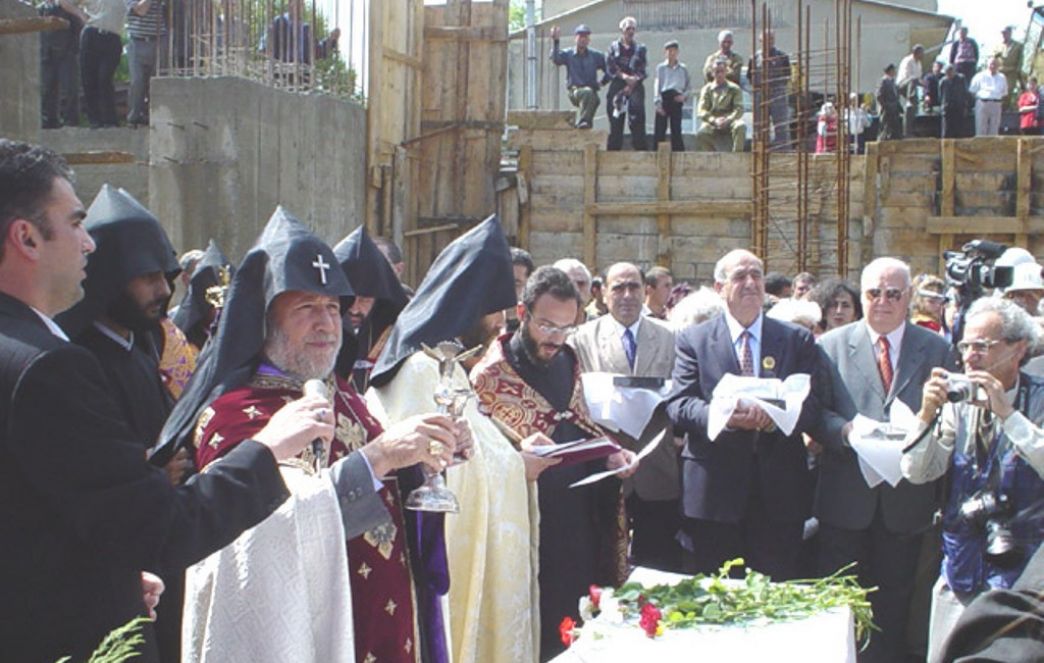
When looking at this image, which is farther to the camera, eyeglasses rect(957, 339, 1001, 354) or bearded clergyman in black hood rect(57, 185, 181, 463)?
eyeglasses rect(957, 339, 1001, 354)

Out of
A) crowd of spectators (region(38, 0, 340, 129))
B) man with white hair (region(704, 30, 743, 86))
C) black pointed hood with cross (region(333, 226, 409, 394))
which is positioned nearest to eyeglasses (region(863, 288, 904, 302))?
black pointed hood with cross (region(333, 226, 409, 394))

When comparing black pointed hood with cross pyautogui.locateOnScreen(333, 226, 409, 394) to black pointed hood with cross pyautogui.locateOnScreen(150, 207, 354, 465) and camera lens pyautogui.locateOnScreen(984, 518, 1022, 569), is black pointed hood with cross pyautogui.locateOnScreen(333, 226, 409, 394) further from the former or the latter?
camera lens pyautogui.locateOnScreen(984, 518, 1022, 569)

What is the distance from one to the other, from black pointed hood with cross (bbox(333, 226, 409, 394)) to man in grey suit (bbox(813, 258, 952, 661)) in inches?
92.2

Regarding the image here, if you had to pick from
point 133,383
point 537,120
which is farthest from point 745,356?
point 537,120

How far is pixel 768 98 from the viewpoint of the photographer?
18.3 metres

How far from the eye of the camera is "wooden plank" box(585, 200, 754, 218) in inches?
720

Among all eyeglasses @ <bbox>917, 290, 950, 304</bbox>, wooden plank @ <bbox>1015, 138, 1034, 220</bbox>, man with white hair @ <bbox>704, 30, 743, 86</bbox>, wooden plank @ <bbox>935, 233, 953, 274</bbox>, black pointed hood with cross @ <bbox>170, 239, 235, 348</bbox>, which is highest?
man with white hair @ <bbox>704, 30, 743, 86</bbox>

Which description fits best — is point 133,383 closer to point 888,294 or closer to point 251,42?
point 888,294

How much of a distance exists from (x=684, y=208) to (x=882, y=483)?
1224 cm

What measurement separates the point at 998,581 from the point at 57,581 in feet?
12.8

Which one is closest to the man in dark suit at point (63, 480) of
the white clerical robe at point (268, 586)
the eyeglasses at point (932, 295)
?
the white clerical robe at point (268, 586)

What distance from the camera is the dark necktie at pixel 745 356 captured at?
658 centimetres

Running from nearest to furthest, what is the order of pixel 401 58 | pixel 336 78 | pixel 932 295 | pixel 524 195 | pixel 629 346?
1. pixel 629 346
2. pixel 932 295
3. pixel 336 78
4. pixel 401 58
5. pixel 524 195

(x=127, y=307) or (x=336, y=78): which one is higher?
(x=336, y=78)
